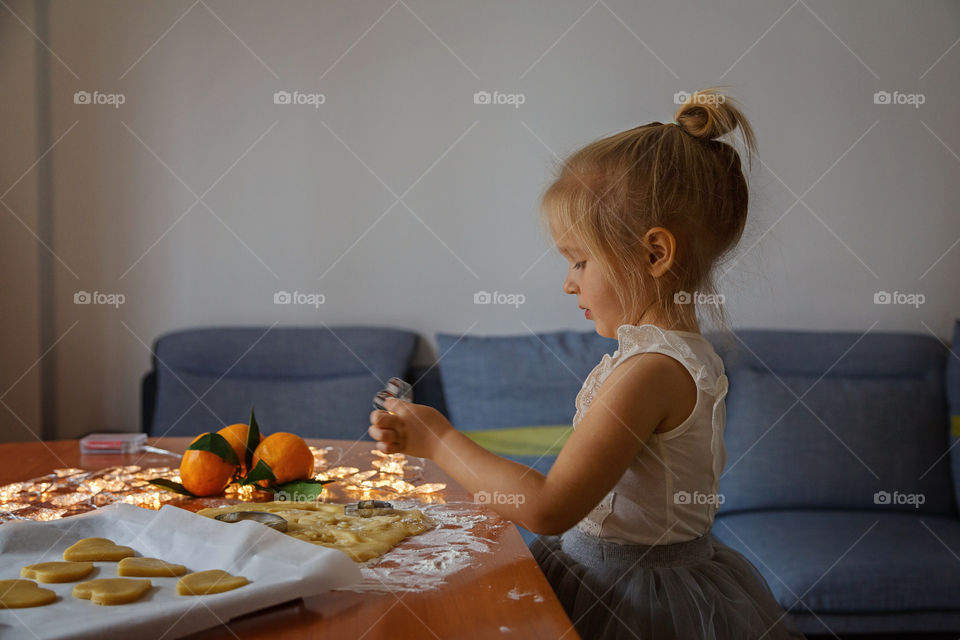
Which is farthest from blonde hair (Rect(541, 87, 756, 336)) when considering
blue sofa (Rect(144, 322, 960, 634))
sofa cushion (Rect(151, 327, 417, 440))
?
sofa cushion (Rect(151, 327, 417, 440))

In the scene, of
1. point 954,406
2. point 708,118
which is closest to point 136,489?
point 708,118

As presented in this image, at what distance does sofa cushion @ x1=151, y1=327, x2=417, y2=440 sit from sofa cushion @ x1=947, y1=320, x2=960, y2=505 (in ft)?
5.12

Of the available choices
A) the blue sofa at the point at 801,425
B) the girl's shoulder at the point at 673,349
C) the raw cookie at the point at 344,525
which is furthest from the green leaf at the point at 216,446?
the blue sofa at the point at 801,425

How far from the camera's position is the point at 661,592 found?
38.0 inches

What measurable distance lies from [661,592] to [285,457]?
0.53 m

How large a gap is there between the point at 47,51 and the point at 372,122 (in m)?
1.02

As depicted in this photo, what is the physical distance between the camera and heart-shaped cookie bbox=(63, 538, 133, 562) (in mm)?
753

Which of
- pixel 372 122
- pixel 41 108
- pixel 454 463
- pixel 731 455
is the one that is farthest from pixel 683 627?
pixel 41 108

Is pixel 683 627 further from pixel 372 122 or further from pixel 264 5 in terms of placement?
pixel 264 5

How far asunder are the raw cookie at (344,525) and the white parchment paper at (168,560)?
0.35 feet

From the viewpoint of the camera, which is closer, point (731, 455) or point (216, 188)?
point (731, 455)

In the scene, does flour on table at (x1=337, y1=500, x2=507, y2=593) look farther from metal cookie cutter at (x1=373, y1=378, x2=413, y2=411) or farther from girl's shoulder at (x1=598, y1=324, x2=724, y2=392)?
girl's shoulder at (x1=598, y1=324, x2=724, y2=392)

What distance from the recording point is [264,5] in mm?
2564

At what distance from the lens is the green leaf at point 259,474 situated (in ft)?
3.66
